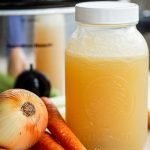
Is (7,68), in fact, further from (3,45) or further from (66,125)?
(66,125)

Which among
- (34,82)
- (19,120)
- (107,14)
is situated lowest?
(34,82)

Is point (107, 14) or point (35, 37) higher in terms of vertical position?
point (107, 14)

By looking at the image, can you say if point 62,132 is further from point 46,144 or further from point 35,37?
point 35,37

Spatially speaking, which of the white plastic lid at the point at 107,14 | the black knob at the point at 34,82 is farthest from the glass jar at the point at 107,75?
the black knob at the point at 34,82

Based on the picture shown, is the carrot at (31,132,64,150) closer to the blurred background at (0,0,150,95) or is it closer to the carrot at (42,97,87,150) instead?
the carrot at (42,97,87,150)

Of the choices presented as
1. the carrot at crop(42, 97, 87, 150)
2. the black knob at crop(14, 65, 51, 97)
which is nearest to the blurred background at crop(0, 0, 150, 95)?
the black knob at crop(14, 65, 51, 97)

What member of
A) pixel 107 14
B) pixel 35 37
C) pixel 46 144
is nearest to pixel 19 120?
pixel 46 144

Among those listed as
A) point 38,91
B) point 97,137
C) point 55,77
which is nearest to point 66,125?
point 97,137
